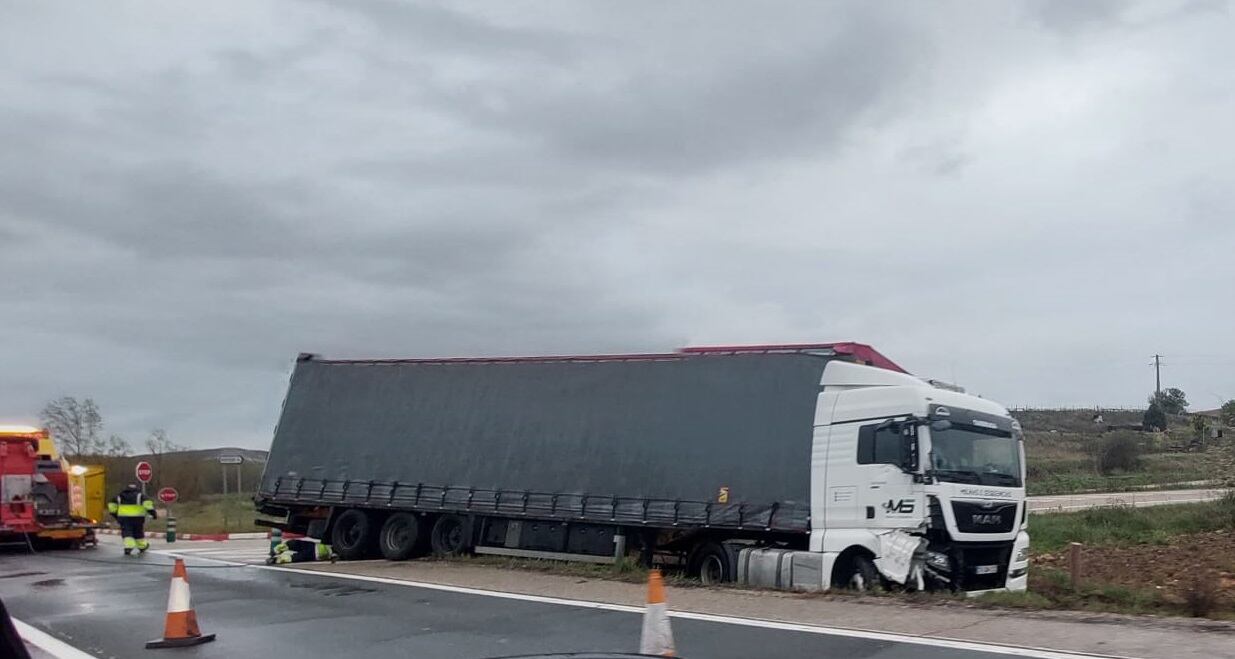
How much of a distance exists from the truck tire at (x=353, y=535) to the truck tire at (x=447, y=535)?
130cm

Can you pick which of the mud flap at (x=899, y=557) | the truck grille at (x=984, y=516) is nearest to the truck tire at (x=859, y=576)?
the mud flap at (x=899, y=557)

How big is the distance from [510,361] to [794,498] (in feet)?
19.1

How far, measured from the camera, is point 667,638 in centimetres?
787

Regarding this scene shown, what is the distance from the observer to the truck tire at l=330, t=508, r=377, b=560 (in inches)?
741

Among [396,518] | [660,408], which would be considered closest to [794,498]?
[660,408]

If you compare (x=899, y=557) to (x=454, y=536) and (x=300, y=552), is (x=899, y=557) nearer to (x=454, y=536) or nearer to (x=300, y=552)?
(x=454, y=536)

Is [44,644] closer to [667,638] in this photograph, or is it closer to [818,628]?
[667,638]

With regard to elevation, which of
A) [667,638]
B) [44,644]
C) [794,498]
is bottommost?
[44,644]

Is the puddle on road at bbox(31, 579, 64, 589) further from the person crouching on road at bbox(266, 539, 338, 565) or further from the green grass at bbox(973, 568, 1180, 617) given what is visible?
the green grass at bbox(973, 568, 1180, 617)

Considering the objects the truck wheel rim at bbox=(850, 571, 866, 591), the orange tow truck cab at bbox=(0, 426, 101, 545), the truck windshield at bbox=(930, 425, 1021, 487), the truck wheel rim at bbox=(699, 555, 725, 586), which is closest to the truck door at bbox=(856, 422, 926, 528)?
the truck windshield at bbox=(930, 425, 1021, 487)

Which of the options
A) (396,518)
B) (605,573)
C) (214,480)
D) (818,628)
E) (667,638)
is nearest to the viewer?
(667,638)

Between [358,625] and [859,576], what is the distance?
6.02 metres

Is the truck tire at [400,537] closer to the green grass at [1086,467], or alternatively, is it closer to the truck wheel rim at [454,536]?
the truck wheel rim at [454,536]

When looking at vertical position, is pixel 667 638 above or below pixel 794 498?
below
